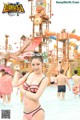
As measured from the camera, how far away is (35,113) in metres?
3.71

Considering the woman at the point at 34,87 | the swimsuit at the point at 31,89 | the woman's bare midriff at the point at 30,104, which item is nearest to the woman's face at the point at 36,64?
the woman at the point at 34,87

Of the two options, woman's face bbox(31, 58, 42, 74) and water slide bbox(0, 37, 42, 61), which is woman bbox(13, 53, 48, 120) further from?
water slide bbox(0, 37, 42, 61)

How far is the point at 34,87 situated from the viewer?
361 cm

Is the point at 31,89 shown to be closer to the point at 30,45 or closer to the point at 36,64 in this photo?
the point at 36,64

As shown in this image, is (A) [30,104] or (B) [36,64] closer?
(B) [36,64]

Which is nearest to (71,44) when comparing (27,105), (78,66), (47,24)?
(78,66)

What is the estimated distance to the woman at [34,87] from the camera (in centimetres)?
357

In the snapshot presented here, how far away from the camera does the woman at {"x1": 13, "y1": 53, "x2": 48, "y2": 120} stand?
3.57 m

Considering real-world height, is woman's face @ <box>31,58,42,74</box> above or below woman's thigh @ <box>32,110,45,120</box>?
above

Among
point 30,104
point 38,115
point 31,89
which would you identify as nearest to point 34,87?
point 31,89

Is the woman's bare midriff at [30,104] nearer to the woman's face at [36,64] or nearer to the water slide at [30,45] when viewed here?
the woman's face at [36,64]

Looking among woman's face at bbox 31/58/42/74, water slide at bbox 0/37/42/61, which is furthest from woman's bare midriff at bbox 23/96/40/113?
water slide at bbox 0/37/42/61

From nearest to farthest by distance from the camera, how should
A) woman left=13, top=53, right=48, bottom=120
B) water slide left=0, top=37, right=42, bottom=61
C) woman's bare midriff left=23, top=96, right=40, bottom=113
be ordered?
woman left=13, top=53, right=48, bottom=120 < woman's bare midriff left=23, top=96, right=40, bottom=113 < water slide left=0, top=37, right=42, bottom=61

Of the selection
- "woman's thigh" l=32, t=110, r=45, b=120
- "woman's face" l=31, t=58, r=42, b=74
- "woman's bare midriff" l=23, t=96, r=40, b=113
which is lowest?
"woman's thigh" l=32, t=110, r=45, b=120
